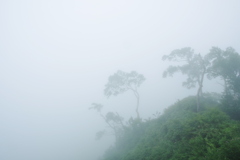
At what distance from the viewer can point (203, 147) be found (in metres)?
9.77

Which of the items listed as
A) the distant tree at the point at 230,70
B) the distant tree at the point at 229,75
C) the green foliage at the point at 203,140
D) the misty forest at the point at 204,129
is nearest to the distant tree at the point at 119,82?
the misty forest at the point at 204,129

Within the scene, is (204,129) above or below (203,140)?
above

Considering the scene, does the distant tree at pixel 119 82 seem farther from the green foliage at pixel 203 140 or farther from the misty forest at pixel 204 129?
the green foliage at pixel 203 140

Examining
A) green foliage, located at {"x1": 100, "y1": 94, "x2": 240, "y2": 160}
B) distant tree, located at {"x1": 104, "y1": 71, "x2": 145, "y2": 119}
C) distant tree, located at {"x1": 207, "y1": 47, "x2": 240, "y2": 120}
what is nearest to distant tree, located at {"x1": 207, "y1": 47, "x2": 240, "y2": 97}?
distant tree, located at {"x1": 207, "y1": 47, "x2": 240, "y2": 120}

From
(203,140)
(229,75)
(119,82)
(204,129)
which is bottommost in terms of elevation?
(203,140)

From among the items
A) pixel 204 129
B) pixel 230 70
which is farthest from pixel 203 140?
pixel 230 70

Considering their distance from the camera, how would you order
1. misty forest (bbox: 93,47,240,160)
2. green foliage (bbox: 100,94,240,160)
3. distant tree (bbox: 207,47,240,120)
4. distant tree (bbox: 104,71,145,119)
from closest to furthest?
green foliage (bbox: 100,94,240,160) → misty forest (bbox: 93,47,240,160) → distant tree (bbox: 207,47,240,120) → distant tree (bbox: 104,71,145,119)

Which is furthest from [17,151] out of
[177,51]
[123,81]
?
[177,51]

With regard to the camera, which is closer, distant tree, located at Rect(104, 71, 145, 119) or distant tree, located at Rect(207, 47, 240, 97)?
distant tree, located at Rect(207, 47, 240, 97)

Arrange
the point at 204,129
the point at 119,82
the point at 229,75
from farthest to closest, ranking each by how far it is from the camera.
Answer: the point at 119,82, the point at 229,75, the point at 204,129

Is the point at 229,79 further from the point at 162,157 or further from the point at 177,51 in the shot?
the point at 162,157

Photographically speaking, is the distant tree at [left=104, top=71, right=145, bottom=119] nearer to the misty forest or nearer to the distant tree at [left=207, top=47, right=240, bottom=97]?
the misty forest

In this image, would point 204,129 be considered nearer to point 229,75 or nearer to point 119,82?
point 229,75


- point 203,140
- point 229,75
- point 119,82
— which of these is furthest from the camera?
point 119,82
